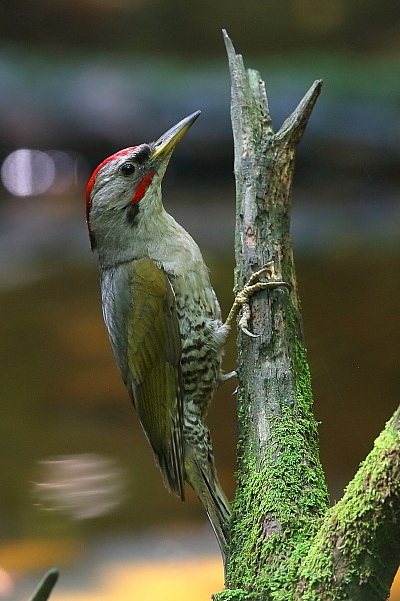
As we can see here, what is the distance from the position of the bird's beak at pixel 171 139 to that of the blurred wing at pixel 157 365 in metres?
0.31

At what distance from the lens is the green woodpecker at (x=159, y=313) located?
93.8 inches

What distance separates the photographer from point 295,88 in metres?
8.32

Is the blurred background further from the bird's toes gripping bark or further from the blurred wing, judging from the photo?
the bird's toes gripping bark

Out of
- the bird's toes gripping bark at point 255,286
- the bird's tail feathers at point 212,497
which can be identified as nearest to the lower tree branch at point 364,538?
the bird's tail feathers at point 212,497

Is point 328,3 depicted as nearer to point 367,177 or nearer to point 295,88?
point 295,88

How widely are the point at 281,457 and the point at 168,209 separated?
6464 mm

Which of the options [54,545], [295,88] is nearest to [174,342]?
[54,545]

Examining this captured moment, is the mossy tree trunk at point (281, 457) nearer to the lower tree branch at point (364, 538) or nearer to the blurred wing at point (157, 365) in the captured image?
the lower tree branch at point (364, 538)

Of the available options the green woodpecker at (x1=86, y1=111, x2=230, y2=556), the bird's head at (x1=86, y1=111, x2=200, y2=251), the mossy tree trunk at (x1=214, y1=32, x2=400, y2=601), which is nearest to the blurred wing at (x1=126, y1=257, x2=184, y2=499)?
the green woodpecker at (x1=86, y1=111, x2=230, y2=556)

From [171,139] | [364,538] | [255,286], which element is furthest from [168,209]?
[364,538]

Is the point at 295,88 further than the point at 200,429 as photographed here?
Yes

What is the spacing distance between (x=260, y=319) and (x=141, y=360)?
40 cm

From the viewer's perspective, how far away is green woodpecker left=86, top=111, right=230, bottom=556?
93.8 inches

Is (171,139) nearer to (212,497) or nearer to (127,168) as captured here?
(127,168)
